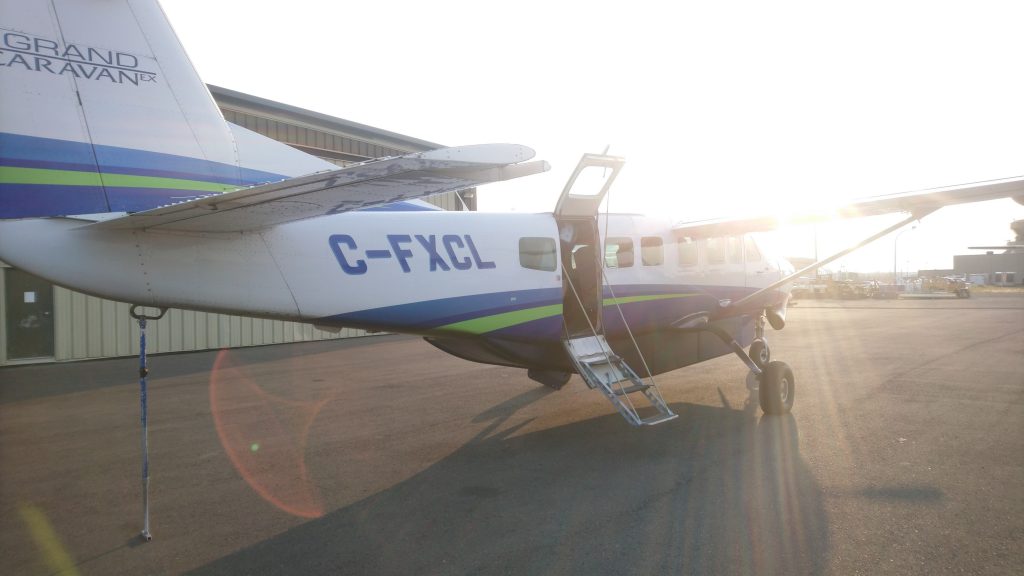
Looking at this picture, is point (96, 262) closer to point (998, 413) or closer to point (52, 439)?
point (52, 439)

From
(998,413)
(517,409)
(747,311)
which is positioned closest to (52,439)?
(517,409)

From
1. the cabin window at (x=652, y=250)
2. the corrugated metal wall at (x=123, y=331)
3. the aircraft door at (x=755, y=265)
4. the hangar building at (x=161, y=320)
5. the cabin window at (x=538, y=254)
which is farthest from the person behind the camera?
the corrugated metal wall at (x=123, y=331)

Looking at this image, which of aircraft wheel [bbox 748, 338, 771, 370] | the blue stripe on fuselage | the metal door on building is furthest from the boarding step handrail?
the metal door on building

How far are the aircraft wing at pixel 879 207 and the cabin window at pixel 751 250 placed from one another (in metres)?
1.19

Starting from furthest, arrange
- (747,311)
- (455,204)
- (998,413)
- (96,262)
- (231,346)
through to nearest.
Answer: (455,204), (231,346), (747,311), (998,413), (96,262)

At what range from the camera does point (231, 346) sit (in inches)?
702

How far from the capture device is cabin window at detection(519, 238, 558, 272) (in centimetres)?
739

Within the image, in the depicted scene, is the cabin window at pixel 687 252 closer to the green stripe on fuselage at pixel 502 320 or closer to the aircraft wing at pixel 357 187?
the green stripe on fuselage at pixel 502 320

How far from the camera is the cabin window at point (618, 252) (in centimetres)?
820

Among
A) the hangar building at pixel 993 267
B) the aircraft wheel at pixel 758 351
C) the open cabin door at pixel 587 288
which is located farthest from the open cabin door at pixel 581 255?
the hangar building at pixel 993 267

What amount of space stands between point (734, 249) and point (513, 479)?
5.97 metres

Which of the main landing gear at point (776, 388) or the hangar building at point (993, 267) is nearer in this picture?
the main landing gear at point (776, 388)

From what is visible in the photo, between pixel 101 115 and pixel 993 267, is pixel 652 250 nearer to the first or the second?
pixel 101 115

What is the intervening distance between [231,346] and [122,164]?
1442 centimetres
